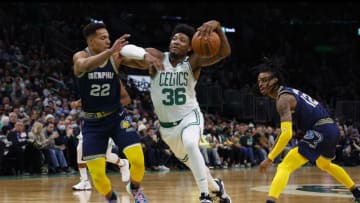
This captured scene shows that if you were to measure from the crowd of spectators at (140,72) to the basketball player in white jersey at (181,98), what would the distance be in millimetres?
8591

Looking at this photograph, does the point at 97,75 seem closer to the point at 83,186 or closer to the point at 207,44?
the point at 207,44

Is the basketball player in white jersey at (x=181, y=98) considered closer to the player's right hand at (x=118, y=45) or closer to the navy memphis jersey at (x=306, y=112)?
the player's right hand at (x=118, y=45)

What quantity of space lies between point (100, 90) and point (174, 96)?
802 mm

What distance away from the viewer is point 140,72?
26500 millimetres

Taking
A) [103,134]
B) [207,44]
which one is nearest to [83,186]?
[103,134]

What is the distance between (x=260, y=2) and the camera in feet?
105

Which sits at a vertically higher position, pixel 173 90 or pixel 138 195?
pixel 173 90

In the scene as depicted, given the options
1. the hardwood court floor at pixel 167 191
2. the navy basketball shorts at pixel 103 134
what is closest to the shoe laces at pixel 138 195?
the navy basketball shorts at pixel 103 134

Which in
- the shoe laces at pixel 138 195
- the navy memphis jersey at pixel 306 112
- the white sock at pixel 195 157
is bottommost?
the shoe laces at pixel 138 195

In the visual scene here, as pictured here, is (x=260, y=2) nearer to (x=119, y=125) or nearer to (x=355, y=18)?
(x=355, y=18)

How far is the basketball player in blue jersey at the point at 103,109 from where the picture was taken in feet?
25.2

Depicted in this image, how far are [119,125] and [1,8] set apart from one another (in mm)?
17483

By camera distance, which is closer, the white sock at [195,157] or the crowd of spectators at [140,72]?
the white sock at [195,157]

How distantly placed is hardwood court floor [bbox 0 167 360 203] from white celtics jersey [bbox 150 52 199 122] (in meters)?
2.19
